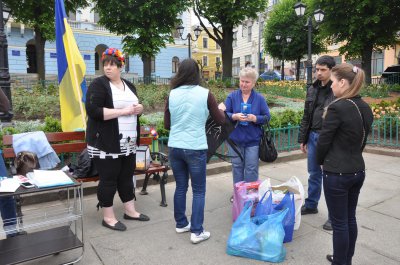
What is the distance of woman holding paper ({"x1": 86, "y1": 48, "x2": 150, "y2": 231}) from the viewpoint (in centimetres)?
345

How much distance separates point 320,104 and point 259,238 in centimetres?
169

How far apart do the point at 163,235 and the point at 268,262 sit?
114cm

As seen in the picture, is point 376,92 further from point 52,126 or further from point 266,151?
point 52,126

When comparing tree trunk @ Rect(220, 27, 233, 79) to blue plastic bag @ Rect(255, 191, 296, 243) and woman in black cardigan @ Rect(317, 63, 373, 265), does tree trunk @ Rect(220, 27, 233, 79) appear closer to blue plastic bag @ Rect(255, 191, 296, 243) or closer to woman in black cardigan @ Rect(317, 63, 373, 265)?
blue plastic bag @ Rect(255, 191, 296, 243)

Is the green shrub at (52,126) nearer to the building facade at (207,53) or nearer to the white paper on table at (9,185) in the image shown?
the white paper on table at (9,185)

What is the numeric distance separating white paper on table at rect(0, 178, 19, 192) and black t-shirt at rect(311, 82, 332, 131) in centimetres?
301

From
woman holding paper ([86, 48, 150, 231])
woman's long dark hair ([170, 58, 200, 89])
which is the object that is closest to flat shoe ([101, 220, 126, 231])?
woman holding paper ([86, 48, 150, 231])

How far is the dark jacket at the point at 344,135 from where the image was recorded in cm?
256

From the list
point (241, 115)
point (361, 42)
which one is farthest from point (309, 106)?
point (361, 42)

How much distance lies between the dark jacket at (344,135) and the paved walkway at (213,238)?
3.40ft

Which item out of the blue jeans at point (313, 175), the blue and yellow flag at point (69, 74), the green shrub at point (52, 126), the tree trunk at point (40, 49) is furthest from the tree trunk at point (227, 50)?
the blue jeans at point (313, 175)

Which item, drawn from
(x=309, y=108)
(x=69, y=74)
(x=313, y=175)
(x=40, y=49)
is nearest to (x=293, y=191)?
(x=313, y=175)

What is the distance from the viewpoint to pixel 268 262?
3090 millimetres

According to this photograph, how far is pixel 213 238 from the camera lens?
359 centimetres
